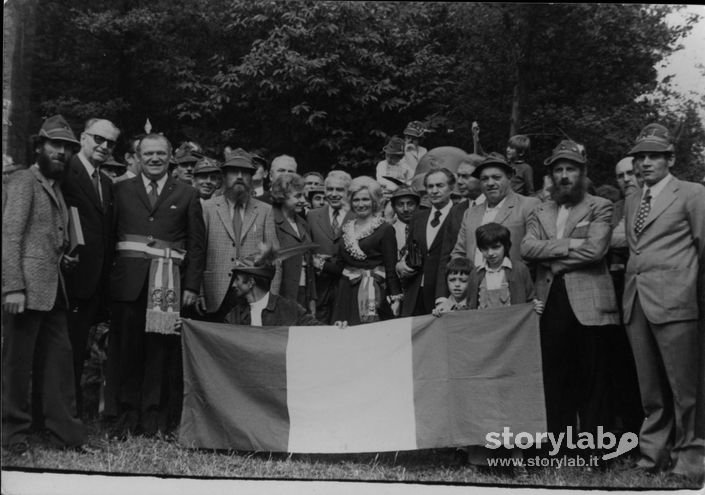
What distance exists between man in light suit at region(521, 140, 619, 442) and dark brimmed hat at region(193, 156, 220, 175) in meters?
3.01

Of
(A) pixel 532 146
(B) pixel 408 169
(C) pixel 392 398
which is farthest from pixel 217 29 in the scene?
(C) pixel 392 398

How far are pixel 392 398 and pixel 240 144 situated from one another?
3.00m

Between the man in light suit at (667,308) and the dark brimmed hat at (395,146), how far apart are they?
237 cm

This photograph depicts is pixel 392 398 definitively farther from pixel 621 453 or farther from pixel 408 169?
pixel 408 169

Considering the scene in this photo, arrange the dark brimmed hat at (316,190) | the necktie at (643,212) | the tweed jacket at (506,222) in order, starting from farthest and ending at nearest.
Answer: the dark brimmed hat at (316,190) → the tweed jacket at (506,222) → the necktie at (643,212)

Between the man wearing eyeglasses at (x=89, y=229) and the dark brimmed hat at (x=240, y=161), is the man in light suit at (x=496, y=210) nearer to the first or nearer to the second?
the dark brimmed hat at (x=240, y=161)

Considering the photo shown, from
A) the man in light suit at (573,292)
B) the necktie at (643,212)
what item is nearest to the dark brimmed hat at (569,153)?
the man in light suit at (573,292)

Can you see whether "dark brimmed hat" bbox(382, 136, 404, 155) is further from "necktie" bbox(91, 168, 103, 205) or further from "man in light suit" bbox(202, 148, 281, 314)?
"necktie" bbox(91, 168, 103, 205)

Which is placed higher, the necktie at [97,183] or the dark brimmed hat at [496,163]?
the dark brimmed hat at [496,163]

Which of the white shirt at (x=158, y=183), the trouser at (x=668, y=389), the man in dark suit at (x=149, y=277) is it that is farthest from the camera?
the white shirt at (x=158, y=183)

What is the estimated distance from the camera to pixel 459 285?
743cm

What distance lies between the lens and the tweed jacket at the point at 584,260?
7188 millimetres
